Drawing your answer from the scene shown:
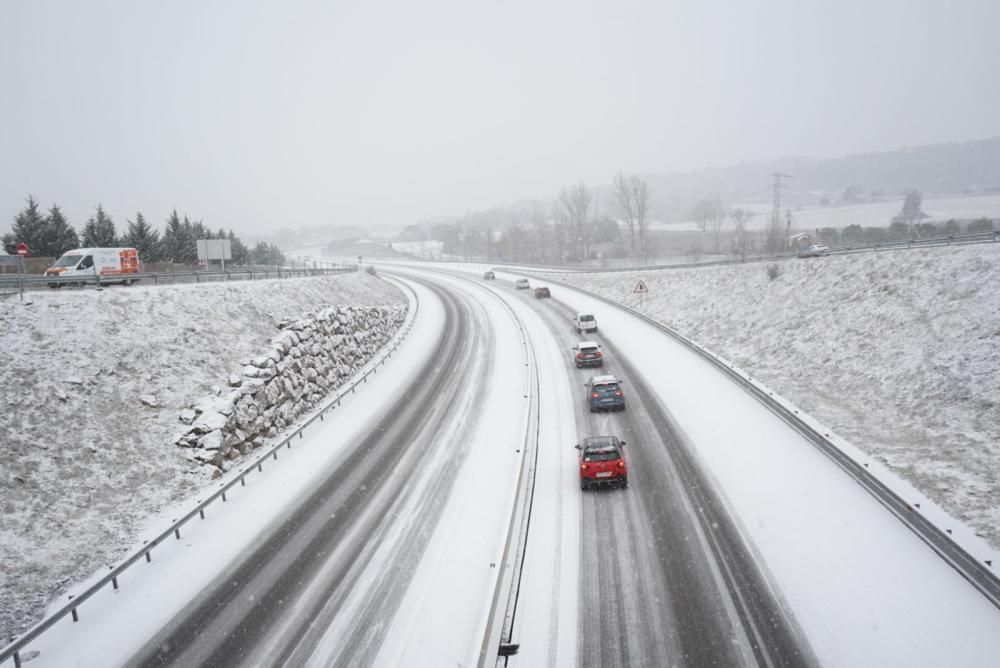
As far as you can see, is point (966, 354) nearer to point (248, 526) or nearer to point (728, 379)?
point (728, 379)

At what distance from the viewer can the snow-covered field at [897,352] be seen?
16.1m

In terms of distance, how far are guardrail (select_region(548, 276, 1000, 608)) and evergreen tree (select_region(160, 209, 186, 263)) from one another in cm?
5346

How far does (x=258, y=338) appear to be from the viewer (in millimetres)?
26578

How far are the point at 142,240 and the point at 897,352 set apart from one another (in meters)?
58.4

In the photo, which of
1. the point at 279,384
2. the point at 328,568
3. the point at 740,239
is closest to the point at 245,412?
the point at 279,384

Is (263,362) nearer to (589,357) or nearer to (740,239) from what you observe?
(589,357)

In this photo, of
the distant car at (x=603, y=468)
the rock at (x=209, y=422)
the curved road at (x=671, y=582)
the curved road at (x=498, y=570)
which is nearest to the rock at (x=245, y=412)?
the rock at (x=209, y=422)

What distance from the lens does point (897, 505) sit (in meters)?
14.1

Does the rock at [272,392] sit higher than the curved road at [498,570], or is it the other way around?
the rock at [272,392]

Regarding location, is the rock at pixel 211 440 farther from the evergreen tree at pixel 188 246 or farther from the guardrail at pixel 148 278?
the evergreen tree at pixel 188 246

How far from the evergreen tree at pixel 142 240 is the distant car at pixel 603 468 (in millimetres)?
49886

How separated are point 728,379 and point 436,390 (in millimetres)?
15418

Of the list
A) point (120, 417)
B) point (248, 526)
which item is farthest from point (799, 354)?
point (120, 417)

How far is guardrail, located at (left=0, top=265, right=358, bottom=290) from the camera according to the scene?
21250mm
